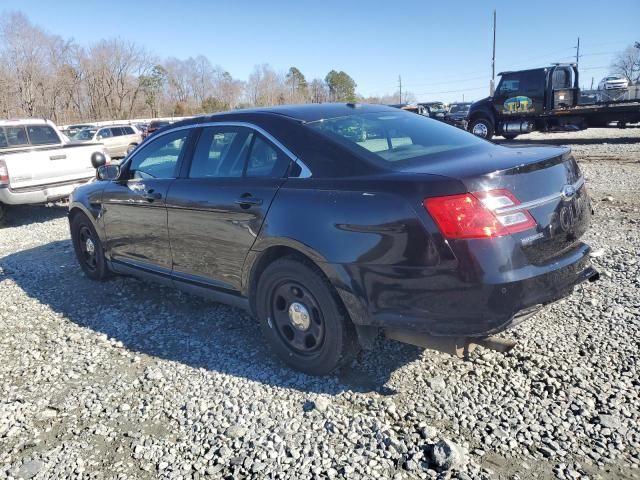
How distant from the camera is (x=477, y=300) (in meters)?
2.60

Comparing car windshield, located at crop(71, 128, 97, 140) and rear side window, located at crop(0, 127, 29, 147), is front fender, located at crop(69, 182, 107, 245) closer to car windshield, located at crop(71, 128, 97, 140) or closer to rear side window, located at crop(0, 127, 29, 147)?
rear side window, located at crop(0, 127, 29, 147)

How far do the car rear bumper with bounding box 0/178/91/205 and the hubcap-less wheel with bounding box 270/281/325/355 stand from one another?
646 cm

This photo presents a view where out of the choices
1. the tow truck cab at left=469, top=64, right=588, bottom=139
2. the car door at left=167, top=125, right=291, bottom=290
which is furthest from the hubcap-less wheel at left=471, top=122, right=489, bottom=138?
the car door at left=167, top=125, right=291, bottom=290

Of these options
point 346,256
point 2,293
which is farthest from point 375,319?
point 2,293

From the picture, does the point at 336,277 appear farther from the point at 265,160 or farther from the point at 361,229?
the point at 265,160

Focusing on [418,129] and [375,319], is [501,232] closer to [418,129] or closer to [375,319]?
[375,319]

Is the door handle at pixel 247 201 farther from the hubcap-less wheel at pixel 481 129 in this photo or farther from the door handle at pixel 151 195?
the hubcap-less wheel at pixel 481 129

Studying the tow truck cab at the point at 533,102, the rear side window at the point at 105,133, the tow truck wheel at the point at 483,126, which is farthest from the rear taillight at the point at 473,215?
the rear side window at the point at 105,133

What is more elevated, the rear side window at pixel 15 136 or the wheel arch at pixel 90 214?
the rear side window at pixel 15 136

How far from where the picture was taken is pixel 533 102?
18.1 metres

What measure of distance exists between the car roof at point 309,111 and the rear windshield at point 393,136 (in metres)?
0.09

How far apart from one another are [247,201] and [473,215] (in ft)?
5.02

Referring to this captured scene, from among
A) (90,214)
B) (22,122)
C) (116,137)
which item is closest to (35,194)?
(22,122)

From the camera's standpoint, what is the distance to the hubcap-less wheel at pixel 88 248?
5.56 m
